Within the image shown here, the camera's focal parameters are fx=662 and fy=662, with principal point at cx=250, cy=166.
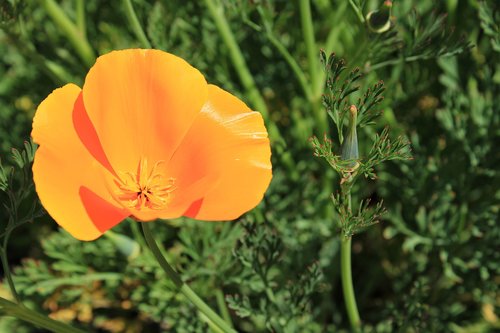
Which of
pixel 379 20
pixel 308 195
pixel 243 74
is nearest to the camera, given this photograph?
pixel 379 20

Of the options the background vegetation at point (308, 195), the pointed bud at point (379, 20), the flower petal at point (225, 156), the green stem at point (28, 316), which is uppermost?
the pointed bud at point (379, 20)

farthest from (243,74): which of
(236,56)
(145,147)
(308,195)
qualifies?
(145,147)

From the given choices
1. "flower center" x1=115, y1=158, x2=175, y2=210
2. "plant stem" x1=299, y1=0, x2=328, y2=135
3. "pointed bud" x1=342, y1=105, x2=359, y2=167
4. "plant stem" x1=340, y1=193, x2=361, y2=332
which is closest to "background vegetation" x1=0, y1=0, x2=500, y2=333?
"plant stem" x1=299, y1=0, x2=328, y2=135

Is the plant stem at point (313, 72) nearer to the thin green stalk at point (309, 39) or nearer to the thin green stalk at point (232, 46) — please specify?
the thin green stalk at point (309, 39)

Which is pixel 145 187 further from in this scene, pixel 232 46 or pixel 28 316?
pixel 232 46

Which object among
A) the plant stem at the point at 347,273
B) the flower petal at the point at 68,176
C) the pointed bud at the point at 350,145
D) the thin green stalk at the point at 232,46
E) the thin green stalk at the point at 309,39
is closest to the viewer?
the flower petal at the point at 68,176

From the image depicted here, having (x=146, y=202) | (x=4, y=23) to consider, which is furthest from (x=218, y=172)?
(x=4, y=23)

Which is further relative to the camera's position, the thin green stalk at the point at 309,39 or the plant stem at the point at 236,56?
the plant stem at the point at 236,56

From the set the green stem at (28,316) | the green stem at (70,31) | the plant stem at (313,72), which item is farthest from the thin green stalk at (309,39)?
the green stem at (28,316)
